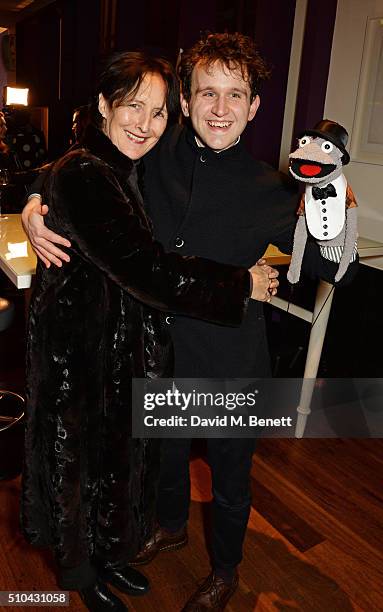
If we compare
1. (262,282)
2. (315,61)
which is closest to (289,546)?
(262,282)

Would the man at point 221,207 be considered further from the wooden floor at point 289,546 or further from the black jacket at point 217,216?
the wooden floor at point 289,546

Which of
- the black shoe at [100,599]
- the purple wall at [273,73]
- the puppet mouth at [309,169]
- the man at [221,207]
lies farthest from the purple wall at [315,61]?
the black shoe at [100,599]

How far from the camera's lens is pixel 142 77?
114 centimetres

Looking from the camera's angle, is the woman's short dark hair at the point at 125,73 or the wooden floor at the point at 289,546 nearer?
the woman's short dark hair at the point at 125,73

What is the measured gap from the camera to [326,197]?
3.76ft

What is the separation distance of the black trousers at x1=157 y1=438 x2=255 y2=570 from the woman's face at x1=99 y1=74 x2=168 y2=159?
0.75 metres

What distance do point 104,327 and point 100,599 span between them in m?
0.73

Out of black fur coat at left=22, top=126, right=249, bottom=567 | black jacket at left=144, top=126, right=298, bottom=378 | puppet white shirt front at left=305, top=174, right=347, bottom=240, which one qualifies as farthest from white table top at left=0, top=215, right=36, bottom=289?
puppet white shirt front at left=305, top=174, right=347, bottom=240

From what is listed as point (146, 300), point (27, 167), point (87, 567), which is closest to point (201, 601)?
point (87, 567)

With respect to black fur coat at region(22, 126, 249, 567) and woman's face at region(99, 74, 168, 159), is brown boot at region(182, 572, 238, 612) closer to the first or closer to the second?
black fur coat at region(22, 126, 249, 567)

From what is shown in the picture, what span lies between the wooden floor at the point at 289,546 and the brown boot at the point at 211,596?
52 mm

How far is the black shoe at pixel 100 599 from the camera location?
142 cm

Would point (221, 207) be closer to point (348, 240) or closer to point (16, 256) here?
point (348, 240)

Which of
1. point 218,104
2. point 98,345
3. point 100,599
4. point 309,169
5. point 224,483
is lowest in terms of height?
point 100,599
